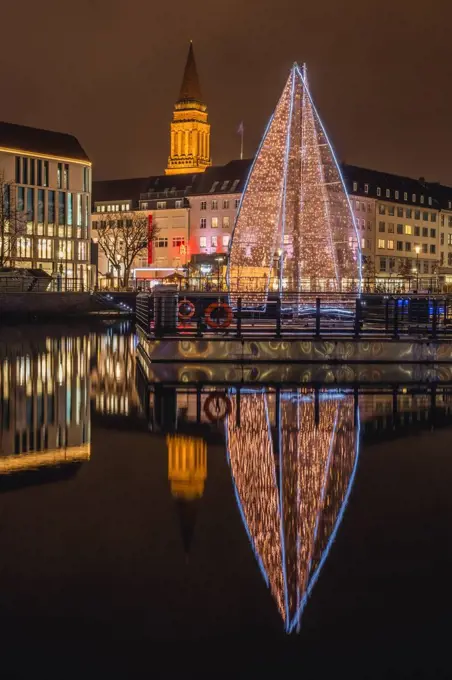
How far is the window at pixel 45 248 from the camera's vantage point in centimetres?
9988

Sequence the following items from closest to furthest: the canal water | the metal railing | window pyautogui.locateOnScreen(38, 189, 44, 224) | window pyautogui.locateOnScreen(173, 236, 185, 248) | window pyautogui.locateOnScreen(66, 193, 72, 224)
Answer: the canal water → the metal railing → window pyautogui.locateOnScreen(38, 189, 44, 224) → window pyautogui.locateOnScreen(66, 193, 72, 224) → window pyautogui.locateOnScreen(173, 236, 185, 248)

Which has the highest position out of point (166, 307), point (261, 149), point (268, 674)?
point (261, 149)

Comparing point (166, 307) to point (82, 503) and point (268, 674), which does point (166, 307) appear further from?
point (268, 674)

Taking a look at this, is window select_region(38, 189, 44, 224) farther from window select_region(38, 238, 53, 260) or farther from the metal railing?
the metal railing

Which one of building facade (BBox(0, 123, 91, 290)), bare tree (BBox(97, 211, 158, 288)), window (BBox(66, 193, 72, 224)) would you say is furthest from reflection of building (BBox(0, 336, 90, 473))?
bare tree (BBox(97, 211, 158, 288))

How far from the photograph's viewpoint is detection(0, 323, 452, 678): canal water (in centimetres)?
616

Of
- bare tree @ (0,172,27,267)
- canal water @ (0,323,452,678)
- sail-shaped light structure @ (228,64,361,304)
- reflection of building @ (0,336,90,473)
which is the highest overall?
bare tree @ (0,172,27,267)

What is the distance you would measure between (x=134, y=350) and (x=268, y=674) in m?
30.9

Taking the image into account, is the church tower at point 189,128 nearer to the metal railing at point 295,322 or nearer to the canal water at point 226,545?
the metal railing at point 295,322

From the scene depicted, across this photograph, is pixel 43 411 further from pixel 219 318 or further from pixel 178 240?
pixel 178 240

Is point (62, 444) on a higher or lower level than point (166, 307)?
lower

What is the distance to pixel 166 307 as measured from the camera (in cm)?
2720

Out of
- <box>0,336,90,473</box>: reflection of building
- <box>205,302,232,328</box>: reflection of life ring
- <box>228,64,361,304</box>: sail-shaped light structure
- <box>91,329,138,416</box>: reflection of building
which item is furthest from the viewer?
<box>228,64,361,304</box>: sail-shaped light structure

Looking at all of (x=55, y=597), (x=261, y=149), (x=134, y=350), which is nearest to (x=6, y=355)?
(x=134, y=350)
